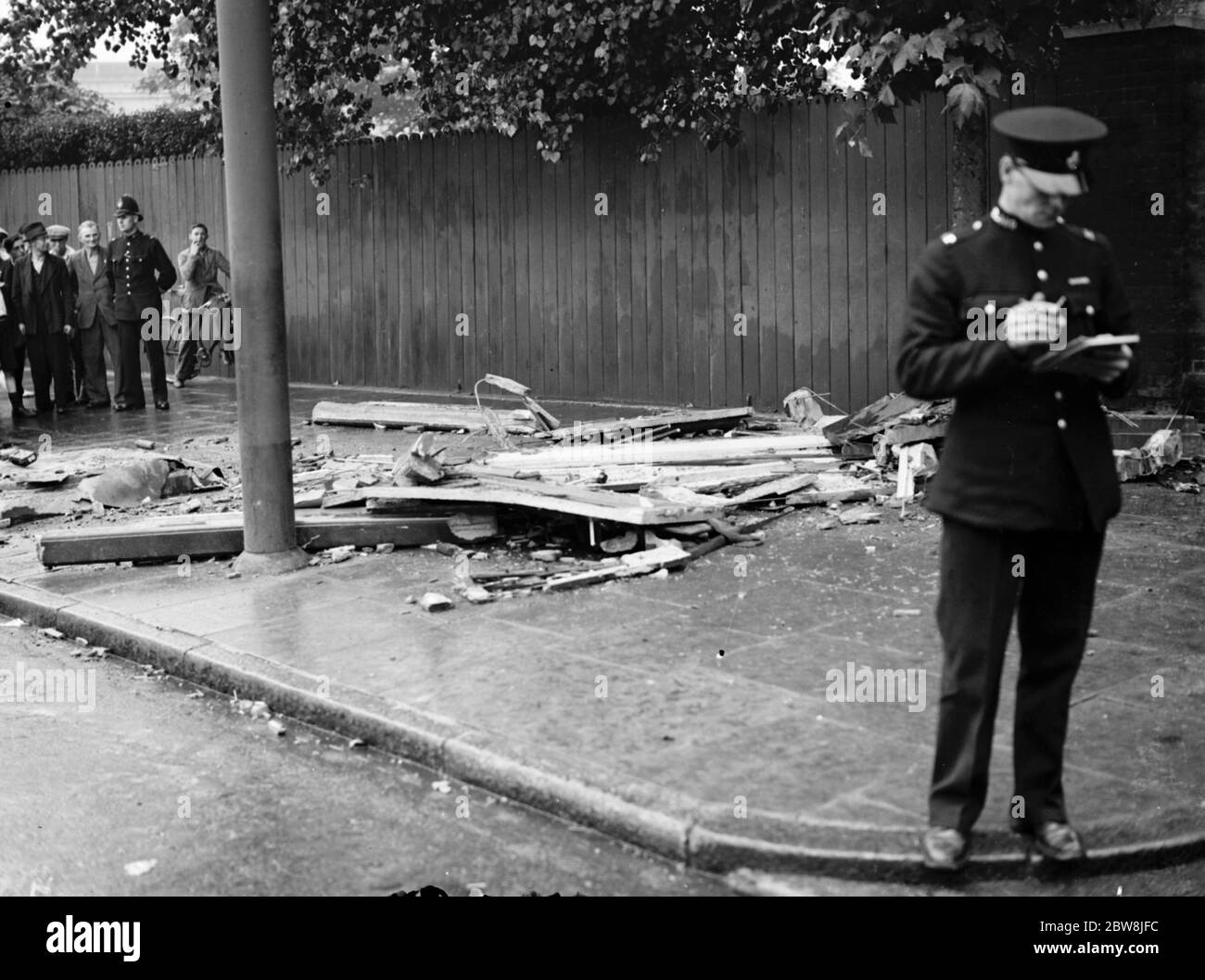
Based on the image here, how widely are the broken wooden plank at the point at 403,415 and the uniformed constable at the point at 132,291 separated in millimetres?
2604

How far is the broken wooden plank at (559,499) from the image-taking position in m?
8.84

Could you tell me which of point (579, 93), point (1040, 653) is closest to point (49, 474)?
point (579, 93)

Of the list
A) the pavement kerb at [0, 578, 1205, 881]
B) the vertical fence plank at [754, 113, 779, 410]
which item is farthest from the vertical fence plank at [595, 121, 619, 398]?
the pavement kerb at [0, 578, 1205, 881]

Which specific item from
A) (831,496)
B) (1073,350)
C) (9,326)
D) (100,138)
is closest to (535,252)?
(9,326)

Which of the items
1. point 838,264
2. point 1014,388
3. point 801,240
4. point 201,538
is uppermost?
point 801,240

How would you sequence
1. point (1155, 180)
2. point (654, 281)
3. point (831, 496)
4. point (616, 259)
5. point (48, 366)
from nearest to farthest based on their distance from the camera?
point (831, 496) < point (1155, 180) < point (654, 281) < point (616, 259) < point (48, 366)

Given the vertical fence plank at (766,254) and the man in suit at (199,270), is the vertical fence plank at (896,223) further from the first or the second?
the man in suit at (199,270)

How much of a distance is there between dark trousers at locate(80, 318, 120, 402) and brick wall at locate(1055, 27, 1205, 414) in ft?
34.1

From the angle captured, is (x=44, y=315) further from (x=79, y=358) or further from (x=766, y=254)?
(x=766, y=254)

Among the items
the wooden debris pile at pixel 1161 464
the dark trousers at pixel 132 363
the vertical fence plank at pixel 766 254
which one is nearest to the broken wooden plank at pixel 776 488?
the wooden debris pile at pixel 1161 464

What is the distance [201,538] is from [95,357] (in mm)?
8924

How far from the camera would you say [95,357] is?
17.4 m

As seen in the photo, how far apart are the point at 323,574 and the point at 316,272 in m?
11.2
